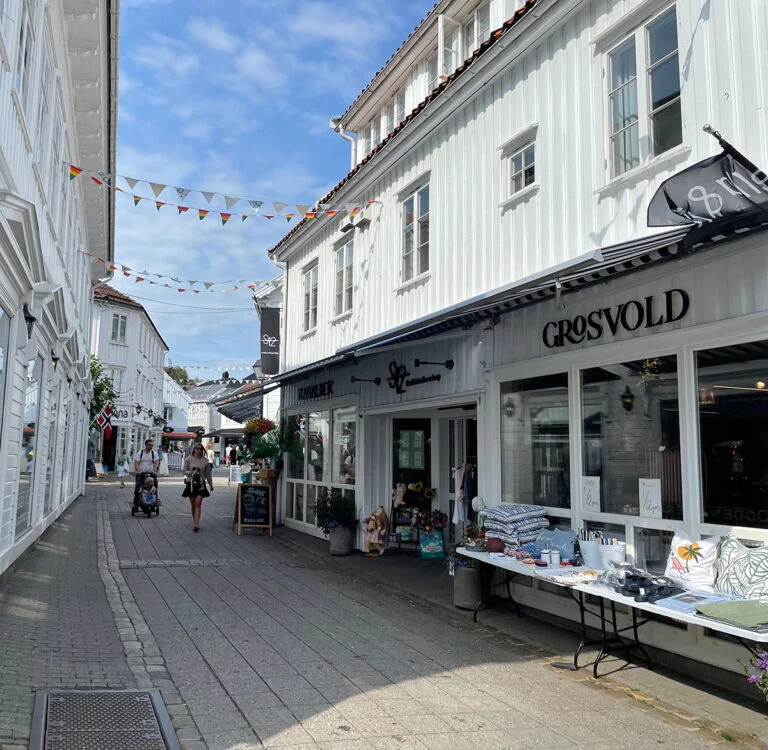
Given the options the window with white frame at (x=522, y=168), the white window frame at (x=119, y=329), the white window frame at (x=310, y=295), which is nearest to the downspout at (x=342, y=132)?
the white window frame at (x=310, y=295)

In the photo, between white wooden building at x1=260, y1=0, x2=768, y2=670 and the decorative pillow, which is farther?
white wooden building at x1=260, y1=0, x2=768, y2=670

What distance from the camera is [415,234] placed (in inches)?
416

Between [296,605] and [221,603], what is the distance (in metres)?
0.84

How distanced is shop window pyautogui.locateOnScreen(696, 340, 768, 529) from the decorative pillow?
0.78ft

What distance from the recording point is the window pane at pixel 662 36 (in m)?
6.31

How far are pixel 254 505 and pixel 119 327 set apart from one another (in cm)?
2701

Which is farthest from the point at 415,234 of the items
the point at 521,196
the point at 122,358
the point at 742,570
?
the point at 122,358

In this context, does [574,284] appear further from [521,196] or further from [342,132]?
[342,132]

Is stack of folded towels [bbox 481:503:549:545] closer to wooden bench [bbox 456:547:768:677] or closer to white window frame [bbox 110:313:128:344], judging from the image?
wooden bench [bbox 456:547:768:677]

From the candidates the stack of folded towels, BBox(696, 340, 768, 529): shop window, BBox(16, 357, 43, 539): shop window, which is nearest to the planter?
the stack of folded towels

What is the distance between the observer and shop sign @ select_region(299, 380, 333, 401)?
1374 centimetres

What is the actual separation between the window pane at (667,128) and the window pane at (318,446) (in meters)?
8.76

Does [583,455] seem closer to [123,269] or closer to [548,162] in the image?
[548,162]

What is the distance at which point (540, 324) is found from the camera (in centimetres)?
759
